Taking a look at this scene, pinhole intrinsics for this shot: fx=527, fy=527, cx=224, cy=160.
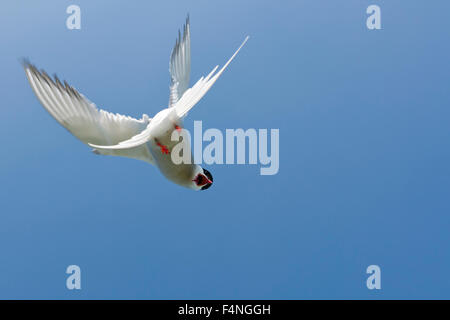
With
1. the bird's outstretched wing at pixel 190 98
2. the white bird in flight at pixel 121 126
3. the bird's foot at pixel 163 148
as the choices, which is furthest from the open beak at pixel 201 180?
the bird's outstretched wing at pixel 190 98

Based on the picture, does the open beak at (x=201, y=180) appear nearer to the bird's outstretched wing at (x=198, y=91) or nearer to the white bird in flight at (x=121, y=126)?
the white bird in flight at (x=121, y=126)

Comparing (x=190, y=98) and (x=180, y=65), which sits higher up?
(x=180, y=65)

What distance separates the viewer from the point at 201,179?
2.88 meters

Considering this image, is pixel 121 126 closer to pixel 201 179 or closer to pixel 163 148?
pixel 163 148

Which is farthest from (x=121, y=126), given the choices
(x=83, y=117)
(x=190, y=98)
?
(x=190, y=98)

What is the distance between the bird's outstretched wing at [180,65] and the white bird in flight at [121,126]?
335 mm

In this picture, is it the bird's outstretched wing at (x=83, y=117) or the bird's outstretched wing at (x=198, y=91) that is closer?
the bird's outstretched wing at (x=198, y=91)

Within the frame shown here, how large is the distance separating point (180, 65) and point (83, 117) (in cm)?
69

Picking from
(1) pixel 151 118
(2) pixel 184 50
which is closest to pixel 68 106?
(1) pixel 151 118

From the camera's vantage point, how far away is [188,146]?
108 inches

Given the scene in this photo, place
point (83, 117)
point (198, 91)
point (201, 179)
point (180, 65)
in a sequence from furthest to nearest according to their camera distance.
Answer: point (180, 65) < point (201, 179) < point (83, 117) < point (198, 91)

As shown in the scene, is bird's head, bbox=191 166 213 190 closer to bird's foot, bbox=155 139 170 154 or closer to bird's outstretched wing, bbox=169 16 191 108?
bird's foot, bbox=155 139 170 154

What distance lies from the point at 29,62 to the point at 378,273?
219 centimetres

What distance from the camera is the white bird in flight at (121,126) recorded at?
8.49 ft
